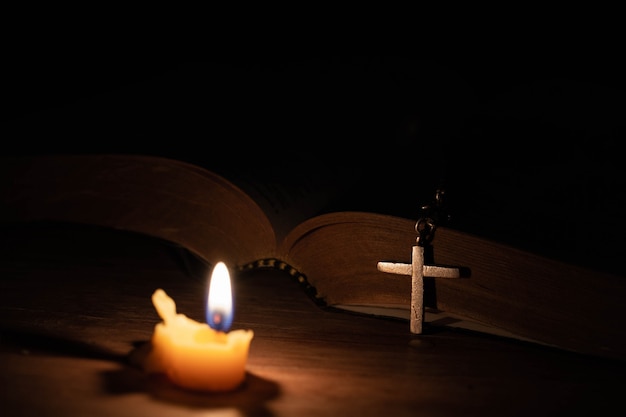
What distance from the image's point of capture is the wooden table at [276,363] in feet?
2.70

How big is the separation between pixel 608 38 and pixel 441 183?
55.5 inches

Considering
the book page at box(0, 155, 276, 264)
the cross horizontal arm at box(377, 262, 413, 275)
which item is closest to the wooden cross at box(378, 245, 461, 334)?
the cross horizontal arm at box(377, 262, 413, 275)

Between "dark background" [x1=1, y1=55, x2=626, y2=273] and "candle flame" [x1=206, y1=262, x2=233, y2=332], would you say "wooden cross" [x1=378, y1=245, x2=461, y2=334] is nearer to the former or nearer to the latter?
"dark background" [x1=1, y1=55, x2=626, y2=273]

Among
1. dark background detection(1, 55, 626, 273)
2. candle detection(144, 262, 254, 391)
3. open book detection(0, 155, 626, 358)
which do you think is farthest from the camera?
dark background detection(1, 55, 626, 273)

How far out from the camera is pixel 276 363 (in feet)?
3.12

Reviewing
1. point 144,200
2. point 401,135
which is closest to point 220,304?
point 144,200

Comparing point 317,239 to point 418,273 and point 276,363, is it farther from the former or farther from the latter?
point 276,363

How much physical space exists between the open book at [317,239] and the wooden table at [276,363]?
38 millimetres

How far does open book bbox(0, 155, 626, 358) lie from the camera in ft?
3.44

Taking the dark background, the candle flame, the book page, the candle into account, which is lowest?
→ the candle

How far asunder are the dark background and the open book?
0.05 m

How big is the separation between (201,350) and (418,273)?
0.38 metres

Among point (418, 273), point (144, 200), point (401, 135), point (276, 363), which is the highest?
point (401, 135)

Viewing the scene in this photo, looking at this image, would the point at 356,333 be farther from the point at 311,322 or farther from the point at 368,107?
the point at 368,107
